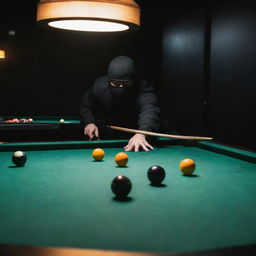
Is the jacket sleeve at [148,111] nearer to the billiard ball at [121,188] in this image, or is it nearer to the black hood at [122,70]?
the black hood at [122,70]

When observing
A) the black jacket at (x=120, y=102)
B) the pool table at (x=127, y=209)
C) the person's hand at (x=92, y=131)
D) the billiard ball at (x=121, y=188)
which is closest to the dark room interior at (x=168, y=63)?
the black jacket at (x=120, y=102)

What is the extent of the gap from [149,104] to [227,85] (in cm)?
152

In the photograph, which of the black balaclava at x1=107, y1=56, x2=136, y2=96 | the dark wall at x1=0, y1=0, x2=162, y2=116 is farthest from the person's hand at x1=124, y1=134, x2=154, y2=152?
the dark wall at x1=0, y1=0, x2=162, y2=116

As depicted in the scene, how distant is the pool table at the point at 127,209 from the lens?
101 cm

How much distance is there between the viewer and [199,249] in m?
0.98

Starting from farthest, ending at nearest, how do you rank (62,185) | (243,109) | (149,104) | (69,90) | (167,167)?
(69,90), (243,109), (149,104), (167,167), (62,185)

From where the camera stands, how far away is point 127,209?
1393mm

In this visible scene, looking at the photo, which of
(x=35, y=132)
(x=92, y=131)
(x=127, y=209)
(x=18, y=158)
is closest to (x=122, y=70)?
(x=92, y=131)

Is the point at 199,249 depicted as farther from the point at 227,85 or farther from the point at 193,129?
the point at 193,129

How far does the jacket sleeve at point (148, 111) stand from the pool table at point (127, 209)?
3.02 ft

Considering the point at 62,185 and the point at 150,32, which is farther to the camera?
the point at 150,32

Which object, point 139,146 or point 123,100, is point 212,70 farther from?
point 139,146

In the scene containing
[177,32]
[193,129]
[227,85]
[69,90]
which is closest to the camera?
[227,85]

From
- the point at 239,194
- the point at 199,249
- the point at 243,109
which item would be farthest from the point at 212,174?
the point at 243,109
